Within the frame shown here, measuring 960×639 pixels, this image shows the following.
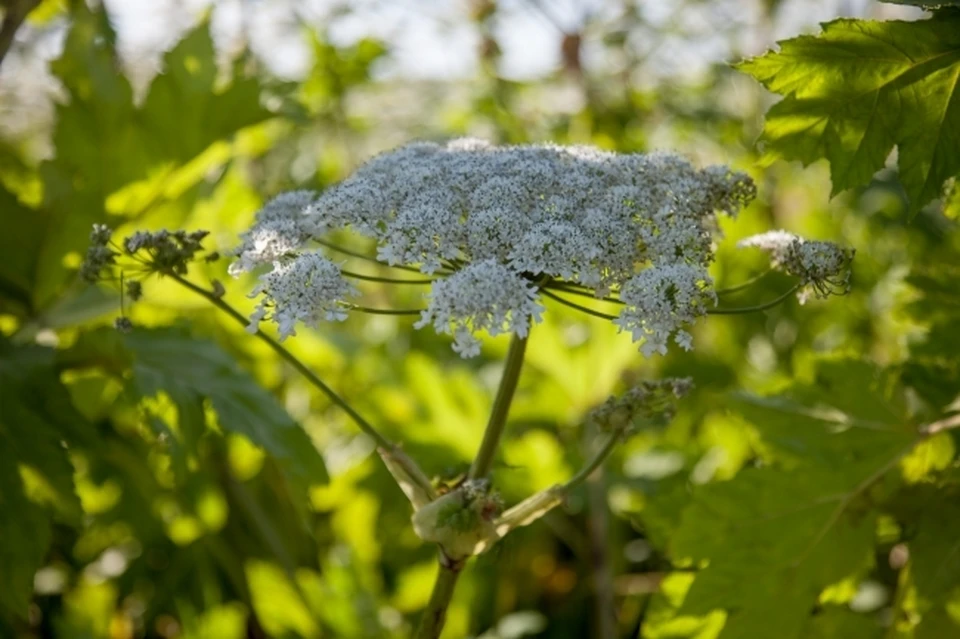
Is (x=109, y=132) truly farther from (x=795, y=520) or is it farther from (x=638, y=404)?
(x=795, y=520)

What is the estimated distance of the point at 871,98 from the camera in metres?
1.18

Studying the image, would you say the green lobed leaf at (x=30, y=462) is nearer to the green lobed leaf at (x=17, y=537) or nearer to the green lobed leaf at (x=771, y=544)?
the green lobed leaf at (x=17, y=537)

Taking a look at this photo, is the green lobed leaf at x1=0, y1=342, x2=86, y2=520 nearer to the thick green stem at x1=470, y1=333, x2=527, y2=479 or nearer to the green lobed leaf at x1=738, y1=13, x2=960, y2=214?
the thick green stem at x1=470, y1=333, x2=527, y2=479

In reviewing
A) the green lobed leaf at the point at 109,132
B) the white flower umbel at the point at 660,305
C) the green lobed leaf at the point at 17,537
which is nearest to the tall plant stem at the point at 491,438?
the white flower umbel at the point at 660,305

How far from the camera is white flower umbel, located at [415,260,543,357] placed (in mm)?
944

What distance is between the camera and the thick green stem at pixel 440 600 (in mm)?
1214

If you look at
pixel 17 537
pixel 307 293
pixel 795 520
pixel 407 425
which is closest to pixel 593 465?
pixel 307 293

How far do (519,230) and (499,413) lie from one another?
0.25 metres

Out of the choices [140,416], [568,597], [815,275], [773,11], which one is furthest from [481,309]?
[773,11]

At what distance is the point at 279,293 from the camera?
39.8 inches

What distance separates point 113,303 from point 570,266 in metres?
1.11

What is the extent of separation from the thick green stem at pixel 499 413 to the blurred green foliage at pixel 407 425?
0.48 feet

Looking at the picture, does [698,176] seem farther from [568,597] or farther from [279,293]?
[568,597]

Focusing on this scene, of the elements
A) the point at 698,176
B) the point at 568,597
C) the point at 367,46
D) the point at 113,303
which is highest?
the point at 698,176
